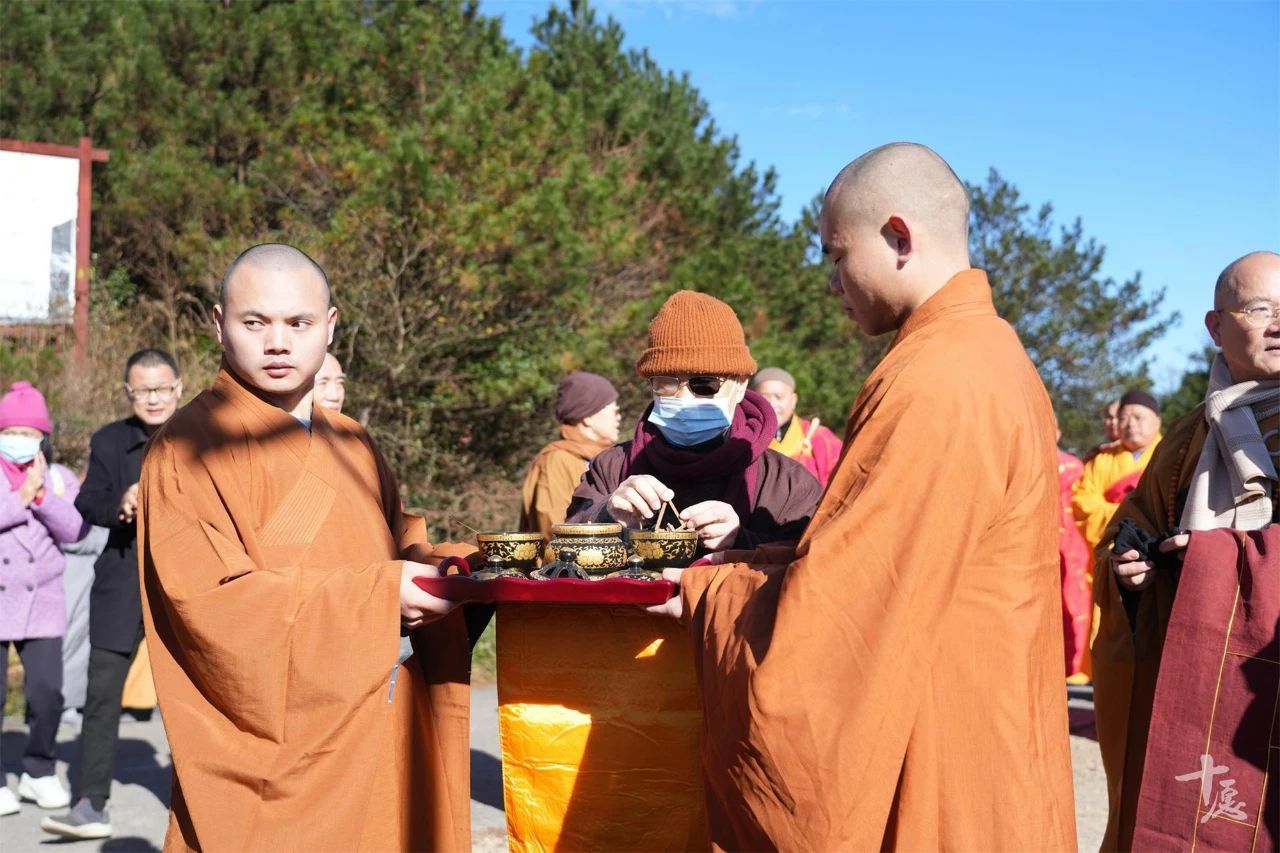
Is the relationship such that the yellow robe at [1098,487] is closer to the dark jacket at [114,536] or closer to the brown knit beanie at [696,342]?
the brown knit beanie at [696,342]

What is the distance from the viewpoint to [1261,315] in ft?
10.9

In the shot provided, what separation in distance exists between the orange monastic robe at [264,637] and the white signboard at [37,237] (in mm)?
11574

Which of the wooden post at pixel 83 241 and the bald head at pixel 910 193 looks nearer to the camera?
the bald head at pixel 910 193

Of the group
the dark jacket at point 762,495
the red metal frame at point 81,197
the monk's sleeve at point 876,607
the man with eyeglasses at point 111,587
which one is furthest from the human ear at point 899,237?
the red metal frame at point 81,197

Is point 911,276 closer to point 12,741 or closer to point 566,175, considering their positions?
point 12,741

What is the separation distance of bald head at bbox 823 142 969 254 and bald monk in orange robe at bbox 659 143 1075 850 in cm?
1

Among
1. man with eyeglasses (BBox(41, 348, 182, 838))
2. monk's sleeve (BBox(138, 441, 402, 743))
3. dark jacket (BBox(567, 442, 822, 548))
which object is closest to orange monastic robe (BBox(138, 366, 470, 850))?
monk's sleeve (BBox(138, 441, 402, 743))

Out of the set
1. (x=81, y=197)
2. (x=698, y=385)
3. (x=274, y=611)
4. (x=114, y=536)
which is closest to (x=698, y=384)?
(x=698, y=385)

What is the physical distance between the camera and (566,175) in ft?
39.9

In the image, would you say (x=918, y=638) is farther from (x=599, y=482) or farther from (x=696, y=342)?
(x=599, y=482)

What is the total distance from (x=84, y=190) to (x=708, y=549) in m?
12.2

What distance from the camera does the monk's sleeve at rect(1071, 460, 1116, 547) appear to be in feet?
27.5

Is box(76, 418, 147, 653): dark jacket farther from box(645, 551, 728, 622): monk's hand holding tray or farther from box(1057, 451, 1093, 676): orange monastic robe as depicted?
box(1057, 451, 1093, 676): orange monastic robe

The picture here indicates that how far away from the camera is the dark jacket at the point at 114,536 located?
5.13 meters
